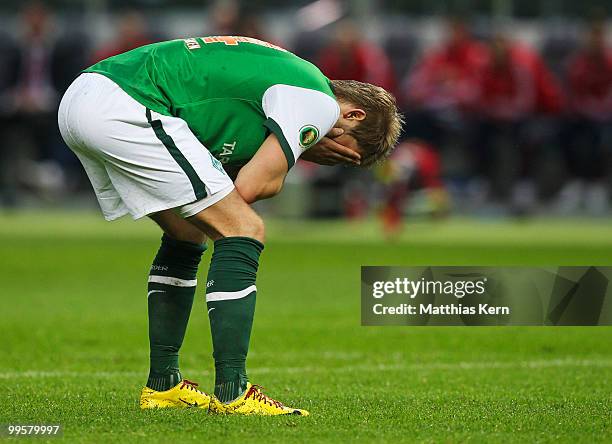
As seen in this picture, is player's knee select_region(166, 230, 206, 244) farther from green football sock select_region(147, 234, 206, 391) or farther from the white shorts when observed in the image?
the white shorts

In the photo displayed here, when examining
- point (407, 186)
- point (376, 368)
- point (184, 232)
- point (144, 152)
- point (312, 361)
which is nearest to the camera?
point (144, 152)

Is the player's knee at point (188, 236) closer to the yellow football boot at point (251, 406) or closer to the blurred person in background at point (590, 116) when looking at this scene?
the yellow football boot at point (251, 406)

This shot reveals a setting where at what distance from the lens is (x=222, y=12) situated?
66.0 feet

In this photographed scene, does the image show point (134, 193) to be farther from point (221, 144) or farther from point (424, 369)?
point (424, 369)

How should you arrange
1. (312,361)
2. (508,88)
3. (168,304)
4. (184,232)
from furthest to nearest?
(508,88)
(312,361)
(168,304)
(184,232)

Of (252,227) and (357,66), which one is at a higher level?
(357,66)

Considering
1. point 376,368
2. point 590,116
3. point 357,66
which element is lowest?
point 376,368

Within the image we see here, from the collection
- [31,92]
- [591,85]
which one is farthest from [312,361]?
[31,92]

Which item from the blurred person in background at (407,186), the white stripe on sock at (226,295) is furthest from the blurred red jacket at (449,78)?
the white stripe on sock at (226,295)

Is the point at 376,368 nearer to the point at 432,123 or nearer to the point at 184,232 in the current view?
the point at 184,232

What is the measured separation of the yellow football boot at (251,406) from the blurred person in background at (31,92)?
1566 cm

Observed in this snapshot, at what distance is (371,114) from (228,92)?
0.67m

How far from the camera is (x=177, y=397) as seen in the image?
6.38m

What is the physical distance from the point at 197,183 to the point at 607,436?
6.53 ft
